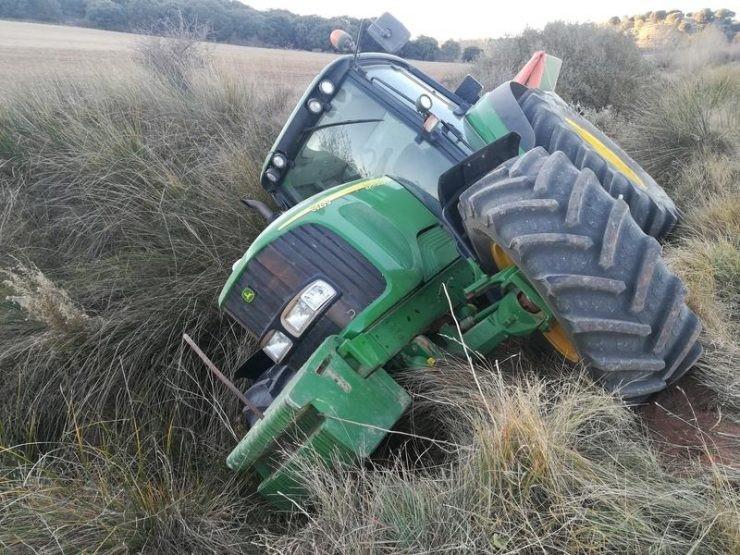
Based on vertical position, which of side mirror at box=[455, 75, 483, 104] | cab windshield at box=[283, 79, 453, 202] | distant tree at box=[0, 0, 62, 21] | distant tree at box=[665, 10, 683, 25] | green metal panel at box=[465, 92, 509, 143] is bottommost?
cab windshield at box=[283, 79, 453, 202]

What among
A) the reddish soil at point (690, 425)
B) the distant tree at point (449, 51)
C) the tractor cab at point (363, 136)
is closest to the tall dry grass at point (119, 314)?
the tractor cab at point (363, 136)

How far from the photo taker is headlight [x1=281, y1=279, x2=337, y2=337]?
2.13m

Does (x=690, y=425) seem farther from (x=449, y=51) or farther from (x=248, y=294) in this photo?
(x=449, y=51)

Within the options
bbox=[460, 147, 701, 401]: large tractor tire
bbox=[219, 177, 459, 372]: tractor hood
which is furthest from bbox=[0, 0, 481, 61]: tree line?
bbox=[460, 147, 701, 401]: large tractor tire

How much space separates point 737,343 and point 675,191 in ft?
8.13

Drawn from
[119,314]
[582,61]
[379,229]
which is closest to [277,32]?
[582,61]

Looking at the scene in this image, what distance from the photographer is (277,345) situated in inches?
86.4

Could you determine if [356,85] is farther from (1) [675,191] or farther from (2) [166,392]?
(1) [675,191]

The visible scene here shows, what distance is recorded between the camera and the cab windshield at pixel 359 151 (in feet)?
9.14

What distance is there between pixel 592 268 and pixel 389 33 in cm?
218

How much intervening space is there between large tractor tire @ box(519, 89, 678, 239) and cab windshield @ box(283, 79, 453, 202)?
70 cm

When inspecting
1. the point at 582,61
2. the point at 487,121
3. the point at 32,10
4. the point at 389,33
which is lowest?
the point at 487,121

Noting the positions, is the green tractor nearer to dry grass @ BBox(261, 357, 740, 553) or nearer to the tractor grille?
the tractor grille

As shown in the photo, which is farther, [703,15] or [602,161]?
[703,15]
